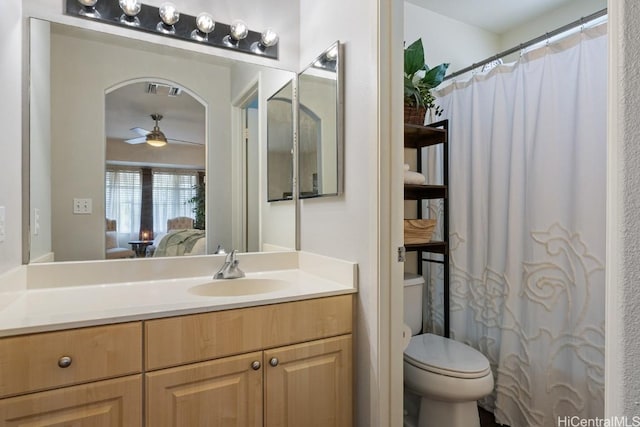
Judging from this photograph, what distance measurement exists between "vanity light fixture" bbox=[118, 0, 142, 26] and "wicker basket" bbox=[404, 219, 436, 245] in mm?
1665

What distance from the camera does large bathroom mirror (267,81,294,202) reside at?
6.34ft

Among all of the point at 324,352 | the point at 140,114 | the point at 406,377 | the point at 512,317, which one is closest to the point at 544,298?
the point at 512,317

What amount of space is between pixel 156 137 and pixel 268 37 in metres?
0.80

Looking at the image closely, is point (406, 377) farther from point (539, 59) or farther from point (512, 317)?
point (539, 59)

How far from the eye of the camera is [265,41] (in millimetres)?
1838

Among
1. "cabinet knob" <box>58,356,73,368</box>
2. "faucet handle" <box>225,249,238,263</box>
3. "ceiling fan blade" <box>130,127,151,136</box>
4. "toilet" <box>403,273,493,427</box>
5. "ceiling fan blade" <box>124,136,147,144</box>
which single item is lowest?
"toilet" <box>403,273,493,427</box>

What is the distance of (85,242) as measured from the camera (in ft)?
4.86

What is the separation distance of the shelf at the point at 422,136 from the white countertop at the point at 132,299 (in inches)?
36.4

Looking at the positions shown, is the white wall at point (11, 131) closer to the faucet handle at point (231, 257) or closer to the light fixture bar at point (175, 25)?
the light fixture bar at point (175, 25)

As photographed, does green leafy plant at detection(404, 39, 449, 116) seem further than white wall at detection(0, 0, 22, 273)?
Yes

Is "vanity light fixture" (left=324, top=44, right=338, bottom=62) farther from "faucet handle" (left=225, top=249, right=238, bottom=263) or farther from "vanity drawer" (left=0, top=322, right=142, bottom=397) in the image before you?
"vanity drawer" (left=0, top=322, right=142, bottom=397)

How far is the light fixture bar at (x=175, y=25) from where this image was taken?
149 cm

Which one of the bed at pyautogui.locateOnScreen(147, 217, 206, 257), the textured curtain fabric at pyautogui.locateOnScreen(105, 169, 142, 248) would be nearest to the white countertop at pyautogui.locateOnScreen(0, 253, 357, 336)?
the bed at pyautogui.locateOnScreen(147, 217, 206, 257)

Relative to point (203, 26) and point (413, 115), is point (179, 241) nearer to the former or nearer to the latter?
point (203, 26)
